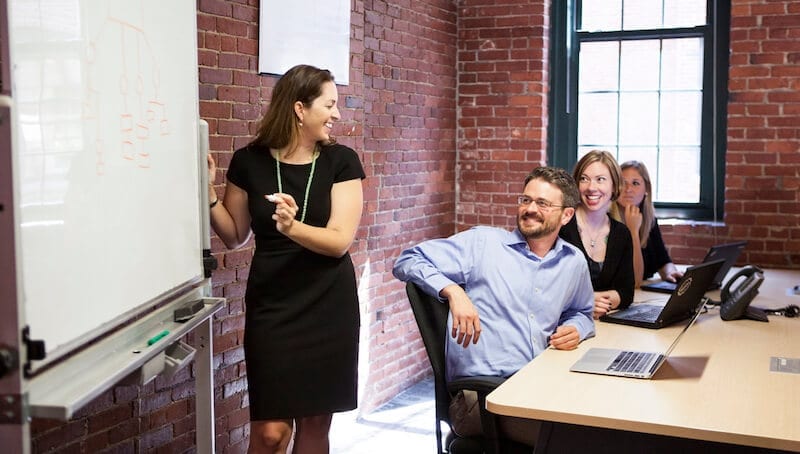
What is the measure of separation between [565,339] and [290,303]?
87 centimetres

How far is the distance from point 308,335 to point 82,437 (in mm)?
786

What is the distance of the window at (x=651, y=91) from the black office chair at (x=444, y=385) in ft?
11.2

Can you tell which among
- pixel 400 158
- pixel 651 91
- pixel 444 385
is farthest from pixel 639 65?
pixel 444 385

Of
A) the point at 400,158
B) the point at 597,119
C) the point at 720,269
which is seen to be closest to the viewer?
the point at 720,269

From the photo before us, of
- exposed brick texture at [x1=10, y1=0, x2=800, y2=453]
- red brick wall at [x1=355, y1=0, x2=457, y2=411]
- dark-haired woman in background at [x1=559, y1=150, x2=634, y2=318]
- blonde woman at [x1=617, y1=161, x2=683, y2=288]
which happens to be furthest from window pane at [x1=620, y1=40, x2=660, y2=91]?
dark-haired woman in background at [x1=559, y1=150, x2=634, y2=318]

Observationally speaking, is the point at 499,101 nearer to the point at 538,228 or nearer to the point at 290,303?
the point at 538,228

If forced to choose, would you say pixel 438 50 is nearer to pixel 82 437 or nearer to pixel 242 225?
pixel 242 225

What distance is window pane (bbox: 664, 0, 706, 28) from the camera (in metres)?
5.80

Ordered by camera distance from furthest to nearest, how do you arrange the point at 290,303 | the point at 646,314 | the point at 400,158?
the point at 400,158 < the point at 646,314 < the point at 290,303

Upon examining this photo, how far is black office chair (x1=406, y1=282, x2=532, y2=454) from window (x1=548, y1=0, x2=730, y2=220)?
3.42 metres

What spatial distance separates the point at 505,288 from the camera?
301 cm

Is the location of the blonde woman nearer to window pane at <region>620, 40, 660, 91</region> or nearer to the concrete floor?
the concrete floor

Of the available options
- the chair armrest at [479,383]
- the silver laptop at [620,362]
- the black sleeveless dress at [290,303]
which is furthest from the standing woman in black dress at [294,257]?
the silver laptop at [620,362]

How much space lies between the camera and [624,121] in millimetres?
6059
